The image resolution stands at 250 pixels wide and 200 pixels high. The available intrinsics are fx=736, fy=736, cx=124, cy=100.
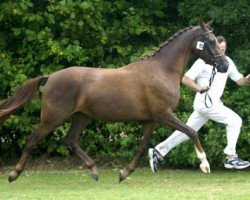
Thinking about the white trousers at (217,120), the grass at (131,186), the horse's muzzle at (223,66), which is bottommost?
the grass at (131,186)

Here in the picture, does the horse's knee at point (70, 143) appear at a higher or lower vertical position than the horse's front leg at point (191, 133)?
lower

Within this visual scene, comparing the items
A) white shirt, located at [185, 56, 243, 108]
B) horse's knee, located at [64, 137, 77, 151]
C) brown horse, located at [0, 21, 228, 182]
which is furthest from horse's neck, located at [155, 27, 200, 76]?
horse's knee, located at [64, 137, 77, 151]

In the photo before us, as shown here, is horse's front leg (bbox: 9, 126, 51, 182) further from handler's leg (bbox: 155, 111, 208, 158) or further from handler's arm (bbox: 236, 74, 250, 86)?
handler's arm (bbox: 236, 74, 250, 86)

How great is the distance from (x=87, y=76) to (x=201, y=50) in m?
1.66

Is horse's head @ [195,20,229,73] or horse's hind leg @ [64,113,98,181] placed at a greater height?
horse's head @ [195,20,229,73]

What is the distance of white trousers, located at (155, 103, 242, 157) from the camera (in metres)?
10.7

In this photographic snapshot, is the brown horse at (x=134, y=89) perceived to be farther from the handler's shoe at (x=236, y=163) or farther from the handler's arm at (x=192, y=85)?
the handler's shoe at (x=236, y=163)

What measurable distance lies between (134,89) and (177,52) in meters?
0.84

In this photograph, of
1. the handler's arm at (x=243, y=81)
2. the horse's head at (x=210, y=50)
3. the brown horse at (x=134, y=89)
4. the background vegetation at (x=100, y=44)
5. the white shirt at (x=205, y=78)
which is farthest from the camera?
the background vegetation at (x=100, y=44)

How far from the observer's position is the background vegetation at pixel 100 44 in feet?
40.7

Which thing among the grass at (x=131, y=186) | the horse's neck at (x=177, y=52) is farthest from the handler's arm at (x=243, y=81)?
the grass at (x=131, y=186)

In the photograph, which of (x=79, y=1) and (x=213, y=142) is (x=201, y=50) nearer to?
(x=213, y=142)

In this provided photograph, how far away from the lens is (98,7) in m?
12.9

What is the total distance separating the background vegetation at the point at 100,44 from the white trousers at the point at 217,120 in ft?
2.83
